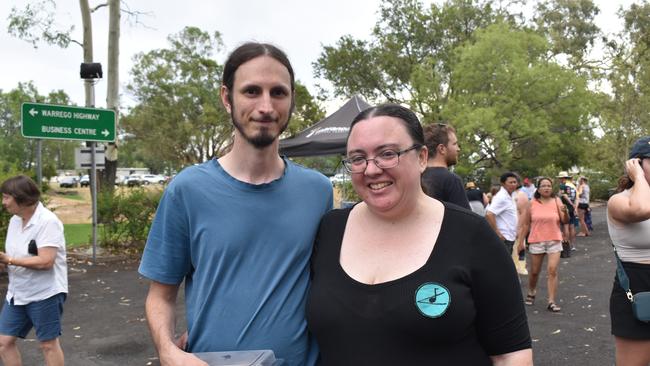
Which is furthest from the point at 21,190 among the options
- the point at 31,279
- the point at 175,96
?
the point at 175,96

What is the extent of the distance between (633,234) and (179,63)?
131 feet

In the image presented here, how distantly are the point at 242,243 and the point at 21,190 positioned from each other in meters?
3.16

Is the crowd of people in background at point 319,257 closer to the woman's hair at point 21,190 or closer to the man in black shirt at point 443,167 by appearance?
the man in black shirt at point 443,167

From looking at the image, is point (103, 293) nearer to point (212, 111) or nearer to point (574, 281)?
point (574, 281)

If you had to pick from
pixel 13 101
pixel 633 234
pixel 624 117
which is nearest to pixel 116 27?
pixel 633 234

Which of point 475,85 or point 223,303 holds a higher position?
point 475,85

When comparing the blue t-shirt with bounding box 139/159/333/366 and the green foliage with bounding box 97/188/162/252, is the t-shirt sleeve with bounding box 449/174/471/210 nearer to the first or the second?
the blue t-shirt with bounding box 139/159/333/366

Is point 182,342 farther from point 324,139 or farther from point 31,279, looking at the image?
point 324,139

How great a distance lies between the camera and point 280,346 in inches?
71.8

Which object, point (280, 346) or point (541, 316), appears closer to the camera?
point (280, 346)

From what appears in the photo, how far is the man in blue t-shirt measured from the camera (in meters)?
1.83

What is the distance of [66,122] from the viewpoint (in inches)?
377

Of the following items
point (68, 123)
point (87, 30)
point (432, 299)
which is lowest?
point (432, 299)

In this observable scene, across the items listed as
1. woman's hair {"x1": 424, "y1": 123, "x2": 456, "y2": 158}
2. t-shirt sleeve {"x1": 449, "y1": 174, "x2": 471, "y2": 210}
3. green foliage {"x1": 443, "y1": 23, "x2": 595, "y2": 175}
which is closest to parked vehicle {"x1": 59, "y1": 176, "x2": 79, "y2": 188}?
green foliage {"x1": 443, "y1": 23, "x2": 595, "y2": 175}
